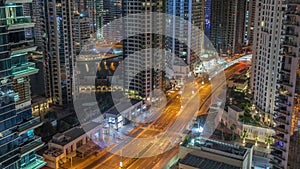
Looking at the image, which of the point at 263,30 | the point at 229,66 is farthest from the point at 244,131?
the point at 229,66

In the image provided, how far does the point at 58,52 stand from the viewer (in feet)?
89.1

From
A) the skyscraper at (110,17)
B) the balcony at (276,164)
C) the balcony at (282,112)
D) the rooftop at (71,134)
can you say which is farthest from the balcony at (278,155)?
the skyscraper at (110,17)

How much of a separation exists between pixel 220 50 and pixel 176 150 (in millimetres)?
25928

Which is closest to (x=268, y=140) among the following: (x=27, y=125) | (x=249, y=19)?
(x=27, y=125)

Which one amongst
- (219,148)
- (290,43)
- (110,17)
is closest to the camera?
(290,43)

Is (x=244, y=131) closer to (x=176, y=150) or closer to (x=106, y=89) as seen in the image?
(x=176, y=150)

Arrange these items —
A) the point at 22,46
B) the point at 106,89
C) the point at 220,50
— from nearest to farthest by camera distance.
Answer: the point at 22,46 → the point at 106,89 → the point at 220,50

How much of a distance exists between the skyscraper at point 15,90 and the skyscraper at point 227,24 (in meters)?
35.1

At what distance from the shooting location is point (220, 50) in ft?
145

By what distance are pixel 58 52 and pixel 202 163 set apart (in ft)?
56.4

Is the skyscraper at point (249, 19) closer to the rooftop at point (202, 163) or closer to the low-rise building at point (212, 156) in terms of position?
the low-rise building at point (212, 156)

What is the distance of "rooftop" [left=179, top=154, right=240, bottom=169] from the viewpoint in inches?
529

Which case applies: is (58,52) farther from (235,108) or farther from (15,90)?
(15,90)

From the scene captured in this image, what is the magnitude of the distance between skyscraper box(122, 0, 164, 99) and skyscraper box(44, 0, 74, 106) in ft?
14.4
